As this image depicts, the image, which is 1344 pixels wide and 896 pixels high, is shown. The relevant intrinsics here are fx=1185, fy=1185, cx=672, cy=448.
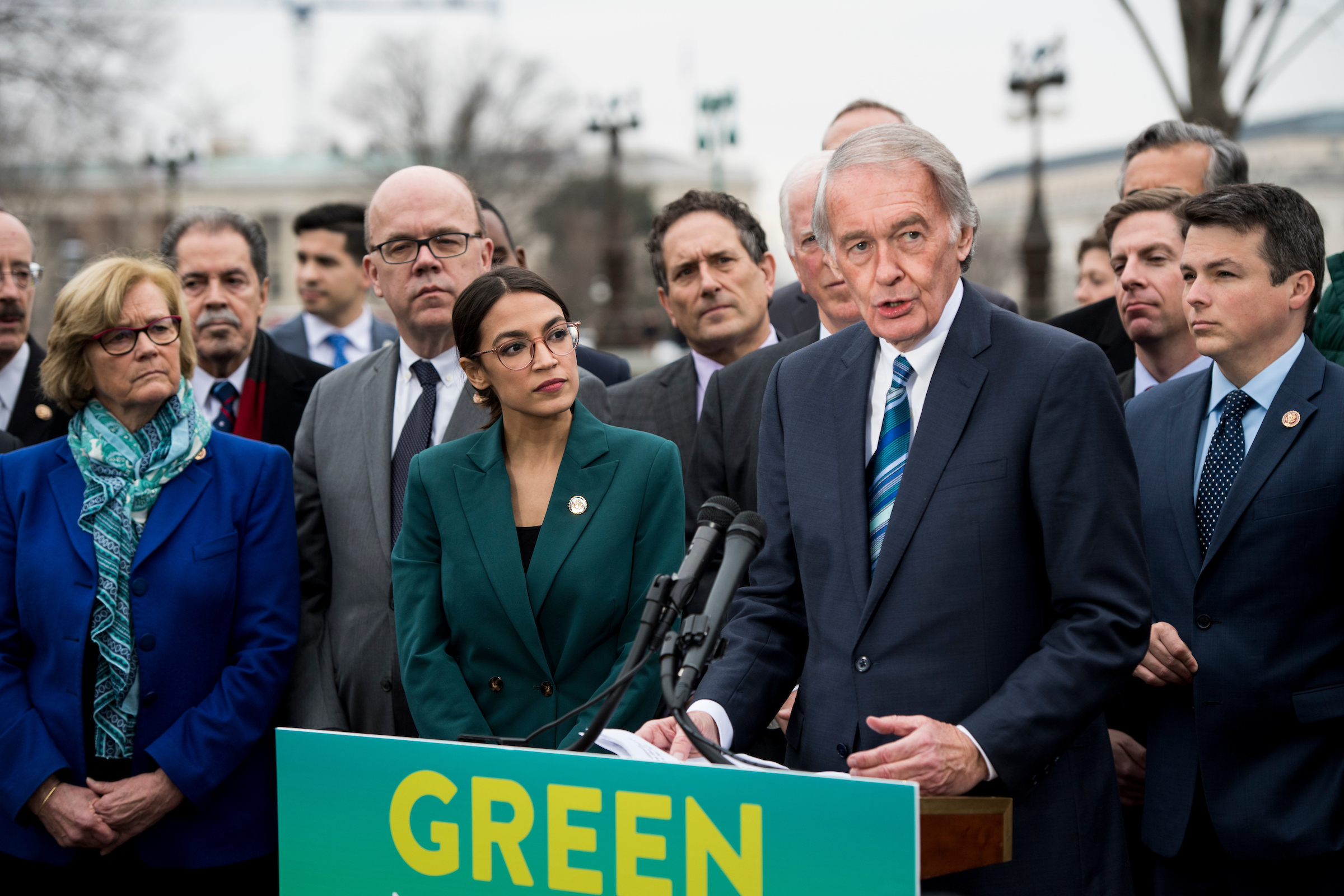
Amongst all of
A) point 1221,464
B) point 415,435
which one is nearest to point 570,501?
point 415,435

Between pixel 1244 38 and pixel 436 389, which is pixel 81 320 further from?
pixel 1244 38

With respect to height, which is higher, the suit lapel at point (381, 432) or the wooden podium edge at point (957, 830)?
the suit lapel at point (381, 432)

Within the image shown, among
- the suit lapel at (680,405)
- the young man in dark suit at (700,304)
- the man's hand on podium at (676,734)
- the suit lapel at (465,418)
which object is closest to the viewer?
the man's hand on podium at (676,734)

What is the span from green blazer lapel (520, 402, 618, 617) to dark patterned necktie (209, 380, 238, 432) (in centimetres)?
233

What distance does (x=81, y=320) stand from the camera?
147 inches

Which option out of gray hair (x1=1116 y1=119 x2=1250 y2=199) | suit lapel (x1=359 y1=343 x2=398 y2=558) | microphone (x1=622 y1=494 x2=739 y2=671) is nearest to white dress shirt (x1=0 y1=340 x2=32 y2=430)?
suit lapel (x1=359 y1=343 x2=398 y2=558)

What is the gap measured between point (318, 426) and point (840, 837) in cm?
276

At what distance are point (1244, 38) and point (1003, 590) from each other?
10.3m

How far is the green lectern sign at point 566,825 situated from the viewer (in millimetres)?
1870

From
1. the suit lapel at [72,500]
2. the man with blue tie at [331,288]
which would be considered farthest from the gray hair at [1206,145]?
the man with blue tie at [331,288]

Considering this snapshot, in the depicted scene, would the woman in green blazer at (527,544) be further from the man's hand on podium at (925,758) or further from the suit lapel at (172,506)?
the man's hand on podium at (925,758)

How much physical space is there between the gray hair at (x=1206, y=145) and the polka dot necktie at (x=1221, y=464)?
2000 mm

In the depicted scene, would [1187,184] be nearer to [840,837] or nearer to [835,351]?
[835,351]

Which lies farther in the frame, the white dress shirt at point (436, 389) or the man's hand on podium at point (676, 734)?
the white dress shirt at point (436, 389)
